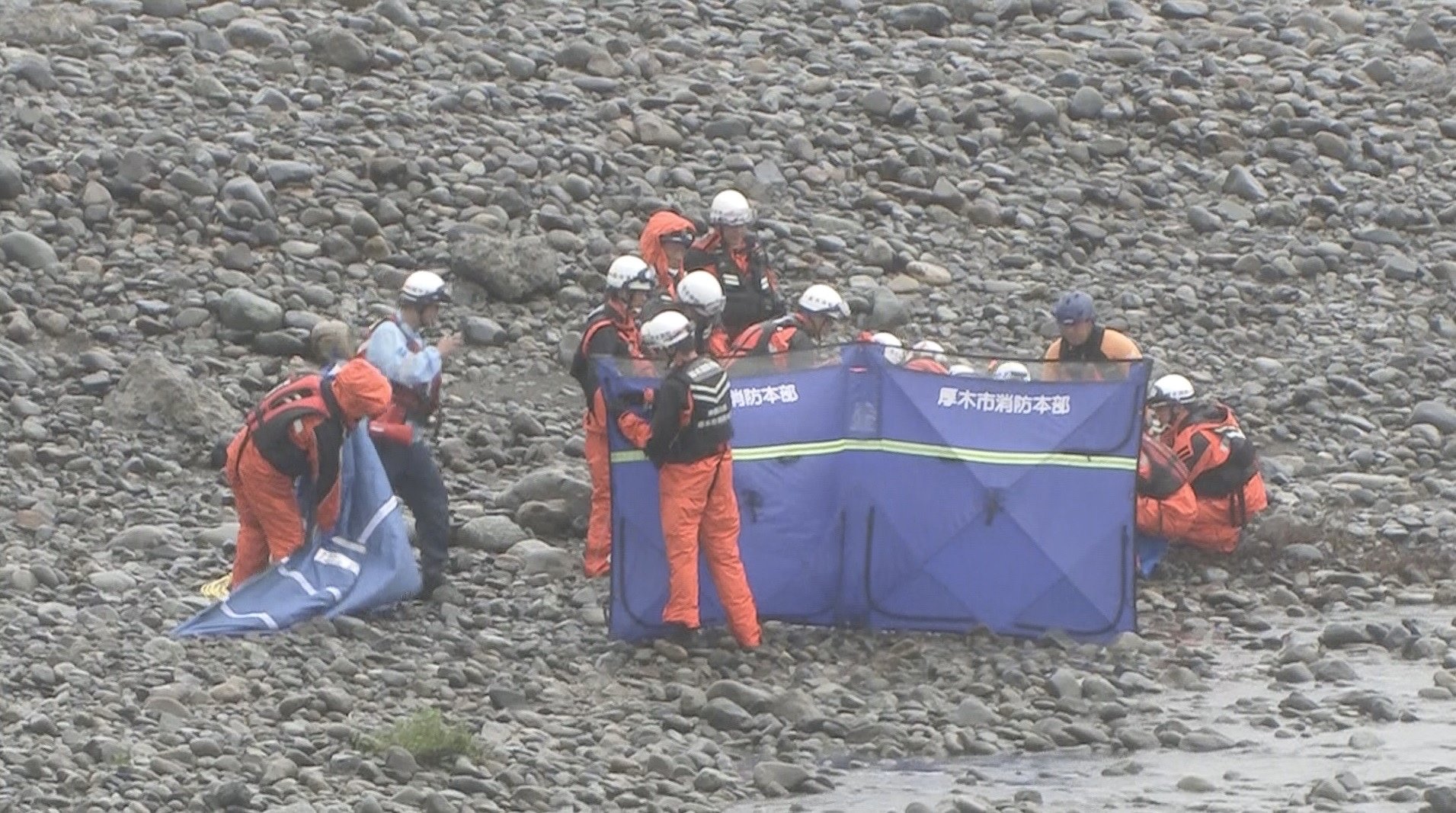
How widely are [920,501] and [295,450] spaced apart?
107 inches

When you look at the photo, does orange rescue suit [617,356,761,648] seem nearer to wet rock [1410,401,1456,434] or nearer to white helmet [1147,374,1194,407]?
white helmet [1147,374,1194,407]

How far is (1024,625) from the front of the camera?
12.8 m

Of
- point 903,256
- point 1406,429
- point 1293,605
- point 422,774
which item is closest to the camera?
point 422,774

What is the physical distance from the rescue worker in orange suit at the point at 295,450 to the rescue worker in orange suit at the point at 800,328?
2.14m

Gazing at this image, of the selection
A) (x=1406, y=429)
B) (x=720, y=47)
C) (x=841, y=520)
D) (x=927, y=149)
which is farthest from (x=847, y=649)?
(x=720, y=47)

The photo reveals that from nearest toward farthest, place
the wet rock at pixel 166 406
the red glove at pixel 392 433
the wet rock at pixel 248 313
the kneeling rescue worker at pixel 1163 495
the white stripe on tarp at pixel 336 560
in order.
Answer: the white stripe on tarp at pixel 336 560, the red glove at pixel 392 433, the kneeling rescue worker at pixel 1163 495, the wet rock at pixel 166 406, the wet rock at pixel 248 313

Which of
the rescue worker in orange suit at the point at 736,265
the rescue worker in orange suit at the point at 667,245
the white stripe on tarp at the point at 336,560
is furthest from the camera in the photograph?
the rescue worker in orange suit at the point at 667,245

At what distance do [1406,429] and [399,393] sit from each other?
22.0 feet

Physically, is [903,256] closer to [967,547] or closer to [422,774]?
[967,547]

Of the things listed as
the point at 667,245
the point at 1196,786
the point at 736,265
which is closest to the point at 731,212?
the point at 736,265

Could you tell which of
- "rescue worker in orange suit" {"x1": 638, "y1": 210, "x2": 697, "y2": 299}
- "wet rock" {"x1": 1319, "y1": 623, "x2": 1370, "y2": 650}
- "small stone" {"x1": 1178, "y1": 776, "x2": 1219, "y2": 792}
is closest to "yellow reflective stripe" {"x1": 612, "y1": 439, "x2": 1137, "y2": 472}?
"wet rock" {"x1": 1319, "y1": 623, "x2": 1370, "y2": 650}

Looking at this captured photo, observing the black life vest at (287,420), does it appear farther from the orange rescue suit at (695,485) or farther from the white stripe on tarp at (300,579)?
the orange rescue suit at (695,485)

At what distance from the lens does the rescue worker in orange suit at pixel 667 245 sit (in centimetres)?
1499

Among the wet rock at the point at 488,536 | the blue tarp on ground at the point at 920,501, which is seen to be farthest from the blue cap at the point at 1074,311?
the wet rock at the point at 488,536
